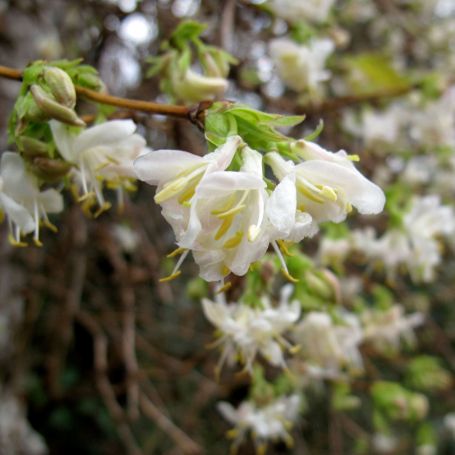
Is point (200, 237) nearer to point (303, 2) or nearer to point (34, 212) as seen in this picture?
point (34, 212)

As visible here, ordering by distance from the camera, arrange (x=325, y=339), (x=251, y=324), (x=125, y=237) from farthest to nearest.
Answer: (x=125, y=237) → (x=325, y=339) → (x=251, y=324)

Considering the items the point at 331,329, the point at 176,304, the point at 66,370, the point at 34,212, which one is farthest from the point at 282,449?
the point at 34,212

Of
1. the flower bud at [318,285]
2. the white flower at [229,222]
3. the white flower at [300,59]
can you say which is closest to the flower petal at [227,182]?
the white flower at [229,222]

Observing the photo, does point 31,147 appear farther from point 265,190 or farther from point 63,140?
point 265,190

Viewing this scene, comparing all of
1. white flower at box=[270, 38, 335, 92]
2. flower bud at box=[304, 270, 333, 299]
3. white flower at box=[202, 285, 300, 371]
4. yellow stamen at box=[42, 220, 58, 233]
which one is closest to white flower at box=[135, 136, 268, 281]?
yellow stamen at box=[42, 220, 58, 233]

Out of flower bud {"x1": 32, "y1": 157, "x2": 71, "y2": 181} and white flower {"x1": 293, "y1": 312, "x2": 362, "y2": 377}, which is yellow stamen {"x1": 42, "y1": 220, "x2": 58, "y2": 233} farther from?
white flower {"x1": 293, "y1": 312, "x2": 362, "y2": 377}

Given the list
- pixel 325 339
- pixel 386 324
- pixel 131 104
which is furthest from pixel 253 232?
pixel 386 324

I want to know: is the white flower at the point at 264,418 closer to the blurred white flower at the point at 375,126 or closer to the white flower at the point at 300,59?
the white flower at the point at 300,59
